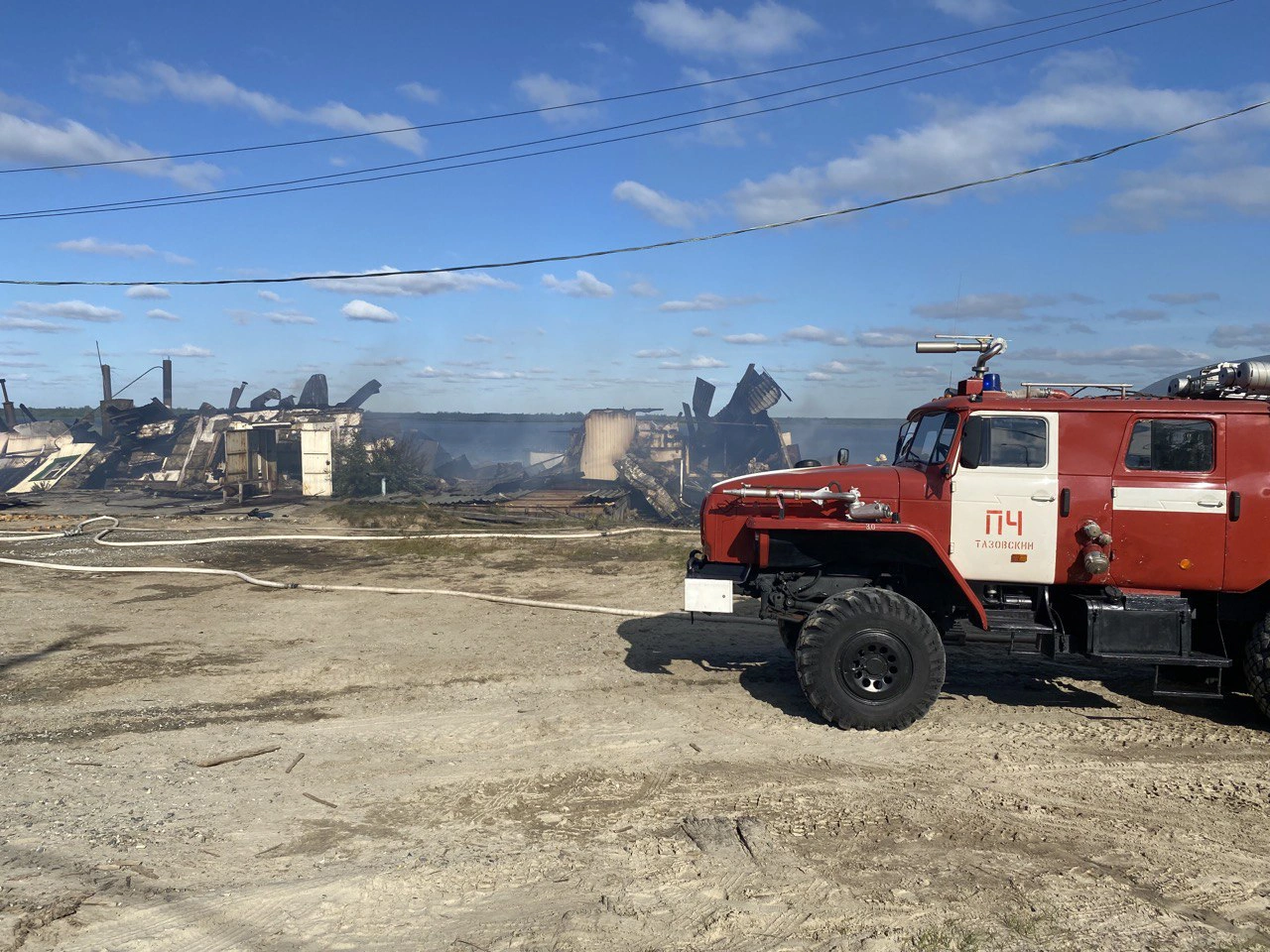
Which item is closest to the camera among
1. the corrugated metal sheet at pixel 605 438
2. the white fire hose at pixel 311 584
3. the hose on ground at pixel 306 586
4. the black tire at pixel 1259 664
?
the black tire at pixel 1259 664

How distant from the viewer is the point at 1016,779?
566 centimetres

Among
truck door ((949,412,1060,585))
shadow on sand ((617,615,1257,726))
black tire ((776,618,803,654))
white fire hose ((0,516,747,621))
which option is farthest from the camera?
white fire hose ((0,516,747,621))

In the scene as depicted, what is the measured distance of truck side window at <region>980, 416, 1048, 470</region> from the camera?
6.74 meters

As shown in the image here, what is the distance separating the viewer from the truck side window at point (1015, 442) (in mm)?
6742

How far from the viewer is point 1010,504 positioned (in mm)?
6695

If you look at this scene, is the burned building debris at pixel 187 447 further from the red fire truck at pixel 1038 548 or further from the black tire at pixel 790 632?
the red fire truck at pixel 1038 548

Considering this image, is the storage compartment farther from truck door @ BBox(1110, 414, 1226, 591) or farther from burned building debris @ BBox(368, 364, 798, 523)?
burned building debris @ BBox(368, 364, 798, 523)

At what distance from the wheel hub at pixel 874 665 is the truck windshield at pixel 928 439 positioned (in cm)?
162

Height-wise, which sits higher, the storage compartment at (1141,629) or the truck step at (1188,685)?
the storage compartment at (1141,629)

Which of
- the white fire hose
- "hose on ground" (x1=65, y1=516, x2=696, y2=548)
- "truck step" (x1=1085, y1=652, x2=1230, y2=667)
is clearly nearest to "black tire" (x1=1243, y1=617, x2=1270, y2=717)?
"truck step" (x1=1085, y1=652, x2=1230, y2=667)

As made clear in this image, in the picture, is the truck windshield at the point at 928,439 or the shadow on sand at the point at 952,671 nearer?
the truck windshield at the point at 928,439

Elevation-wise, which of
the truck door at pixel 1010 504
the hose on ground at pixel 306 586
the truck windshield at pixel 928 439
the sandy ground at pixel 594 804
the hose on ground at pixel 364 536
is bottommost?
the sandy ground at pixel 594 804

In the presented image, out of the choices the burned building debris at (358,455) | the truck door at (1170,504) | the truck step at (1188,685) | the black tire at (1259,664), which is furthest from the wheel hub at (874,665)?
the burned building debris at (358,455)

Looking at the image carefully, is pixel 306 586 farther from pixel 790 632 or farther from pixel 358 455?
pixel 358 455
